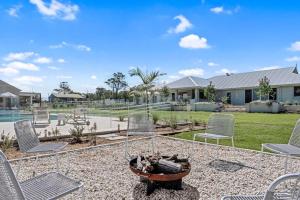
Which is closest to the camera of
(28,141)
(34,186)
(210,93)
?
(34,186)

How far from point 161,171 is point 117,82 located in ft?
178

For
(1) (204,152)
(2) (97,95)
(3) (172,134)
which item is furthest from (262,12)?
(2) (97,95)

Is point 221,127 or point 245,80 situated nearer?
point 221,127

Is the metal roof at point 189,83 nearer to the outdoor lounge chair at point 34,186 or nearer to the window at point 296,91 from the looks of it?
the window at point 296,91

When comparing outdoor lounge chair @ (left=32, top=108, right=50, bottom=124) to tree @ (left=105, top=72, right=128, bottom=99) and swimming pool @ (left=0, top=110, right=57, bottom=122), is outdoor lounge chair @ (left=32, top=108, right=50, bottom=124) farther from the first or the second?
tree @ (left=105, top=72, right=128, bottom=99)

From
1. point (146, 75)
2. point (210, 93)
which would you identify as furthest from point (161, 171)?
point (210, 93)

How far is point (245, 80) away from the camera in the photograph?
29.5m

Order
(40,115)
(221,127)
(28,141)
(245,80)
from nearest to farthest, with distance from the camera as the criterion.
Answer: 1. (28,141)
2. (221,127)
3. (40,115)
4. (245,80)

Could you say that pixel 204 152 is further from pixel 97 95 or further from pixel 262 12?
pixel 97 95

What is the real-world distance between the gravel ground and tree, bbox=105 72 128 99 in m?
50.2

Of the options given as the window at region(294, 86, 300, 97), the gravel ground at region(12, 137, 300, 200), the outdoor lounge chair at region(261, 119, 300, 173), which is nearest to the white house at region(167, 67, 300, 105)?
the window at region(294, 86, 300, 97)

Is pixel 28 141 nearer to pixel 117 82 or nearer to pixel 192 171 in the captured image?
pixel 192 171

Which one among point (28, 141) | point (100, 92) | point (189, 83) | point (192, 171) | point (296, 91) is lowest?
point (192, 171)

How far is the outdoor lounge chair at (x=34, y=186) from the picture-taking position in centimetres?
158
